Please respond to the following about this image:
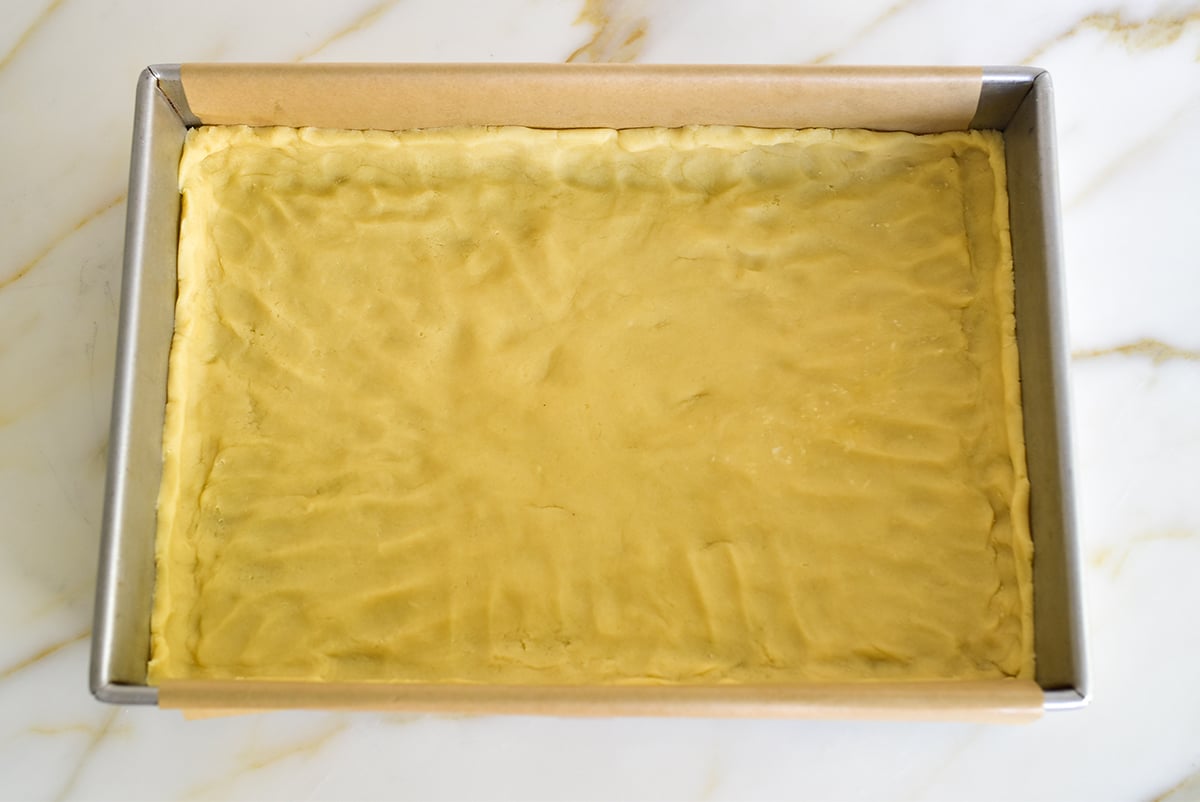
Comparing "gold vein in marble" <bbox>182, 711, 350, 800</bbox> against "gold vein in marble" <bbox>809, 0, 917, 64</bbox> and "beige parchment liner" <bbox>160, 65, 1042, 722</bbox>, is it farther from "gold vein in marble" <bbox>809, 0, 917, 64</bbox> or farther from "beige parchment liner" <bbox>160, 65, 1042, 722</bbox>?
"gold vein in marble" <bbox>809, 0, 917, 64</bbox>

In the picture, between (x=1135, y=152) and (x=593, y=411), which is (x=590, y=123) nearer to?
(x=593, y=411)

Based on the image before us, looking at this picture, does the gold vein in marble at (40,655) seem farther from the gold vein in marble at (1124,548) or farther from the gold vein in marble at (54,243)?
the gold vein in marble at (1124,548)

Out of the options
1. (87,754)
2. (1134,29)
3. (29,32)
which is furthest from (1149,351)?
(29,32)

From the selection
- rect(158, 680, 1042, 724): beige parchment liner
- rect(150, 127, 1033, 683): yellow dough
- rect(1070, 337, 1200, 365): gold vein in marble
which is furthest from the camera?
rect(1070, 337, 1200, 365): gold vein in marble

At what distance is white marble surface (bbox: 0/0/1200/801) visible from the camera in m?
1.20

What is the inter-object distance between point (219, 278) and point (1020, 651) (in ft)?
3.38

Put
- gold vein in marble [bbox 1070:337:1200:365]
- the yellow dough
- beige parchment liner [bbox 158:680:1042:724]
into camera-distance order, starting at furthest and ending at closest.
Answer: gold vein in marble [bbox 1070:337:1200:365] → the yellow dough → beige parchment liner [bbox 158:680:1042:724]

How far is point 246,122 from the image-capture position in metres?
1.21

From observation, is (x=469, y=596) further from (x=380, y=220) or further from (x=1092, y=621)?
(x=1092, y=621)

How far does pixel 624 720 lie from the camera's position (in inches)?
47.6

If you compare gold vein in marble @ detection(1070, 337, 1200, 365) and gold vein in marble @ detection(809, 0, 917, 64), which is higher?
gold vein in marble @ detection(809, 0, 917, 64)

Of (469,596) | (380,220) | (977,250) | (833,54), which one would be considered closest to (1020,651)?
(977,250)

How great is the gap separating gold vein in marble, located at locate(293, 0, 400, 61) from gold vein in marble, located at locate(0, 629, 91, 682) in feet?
2.61

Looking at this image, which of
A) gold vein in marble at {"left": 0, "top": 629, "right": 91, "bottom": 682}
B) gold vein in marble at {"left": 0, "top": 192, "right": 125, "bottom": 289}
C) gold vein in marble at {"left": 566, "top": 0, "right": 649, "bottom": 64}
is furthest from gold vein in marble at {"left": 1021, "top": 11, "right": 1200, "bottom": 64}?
gold vein in marble at {"left": 0, "top": 629, "right": 91, "bottom": 682}
